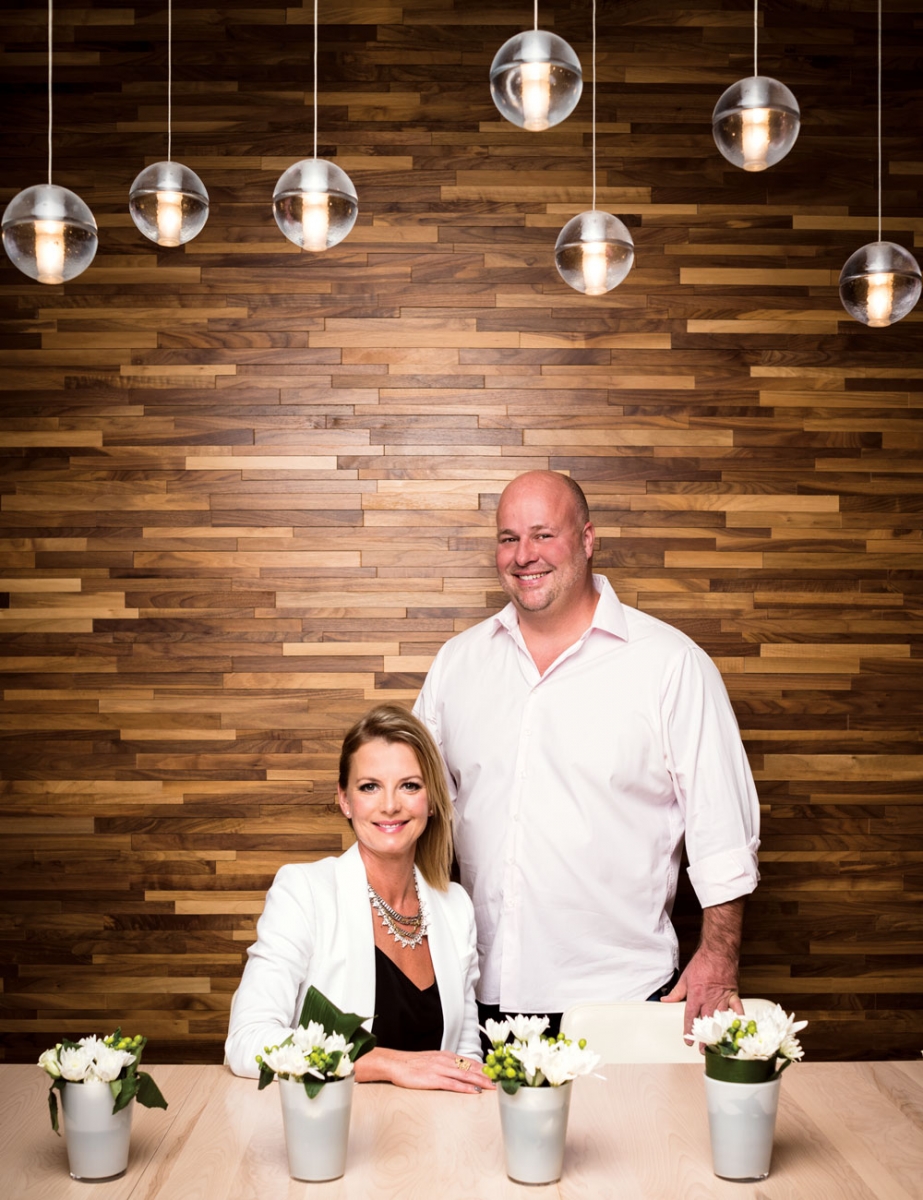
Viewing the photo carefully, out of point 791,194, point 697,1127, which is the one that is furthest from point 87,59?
point 697,1127

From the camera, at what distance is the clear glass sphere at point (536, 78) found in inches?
75.6

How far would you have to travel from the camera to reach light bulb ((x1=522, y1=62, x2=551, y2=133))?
192cm

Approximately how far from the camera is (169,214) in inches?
86.3

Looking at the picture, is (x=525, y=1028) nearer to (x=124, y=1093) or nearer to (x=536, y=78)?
(x=124, y=1093)

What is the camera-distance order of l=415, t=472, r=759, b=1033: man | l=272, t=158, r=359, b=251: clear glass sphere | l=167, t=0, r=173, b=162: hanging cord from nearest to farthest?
l=272, t=158, r=359, b=251: clear glass sphere < l=415, t=472, r=759, b=1033: man < l=167, t=0, r=173, b=162: hanging cord

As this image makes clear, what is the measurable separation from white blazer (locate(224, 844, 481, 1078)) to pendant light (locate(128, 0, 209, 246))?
1302 millimetres

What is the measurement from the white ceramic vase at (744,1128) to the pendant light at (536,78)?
60.1 inches

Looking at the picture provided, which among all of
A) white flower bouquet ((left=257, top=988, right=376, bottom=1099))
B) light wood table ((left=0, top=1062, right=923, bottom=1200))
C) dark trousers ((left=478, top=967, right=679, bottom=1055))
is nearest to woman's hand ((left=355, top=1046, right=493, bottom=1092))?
light wood table ((left=0, top=1062, right=923, bottom=1200))

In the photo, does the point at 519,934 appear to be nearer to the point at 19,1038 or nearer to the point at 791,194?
the point at 19,1038

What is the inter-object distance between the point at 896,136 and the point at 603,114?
3.04 feet

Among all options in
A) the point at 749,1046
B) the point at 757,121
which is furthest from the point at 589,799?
the point at 757,121

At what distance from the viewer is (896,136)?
374 cm

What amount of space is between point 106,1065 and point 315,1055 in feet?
0.99

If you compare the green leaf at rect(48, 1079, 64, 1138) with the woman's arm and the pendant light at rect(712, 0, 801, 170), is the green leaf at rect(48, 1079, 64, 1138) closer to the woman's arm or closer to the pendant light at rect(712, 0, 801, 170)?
the woman's arm
